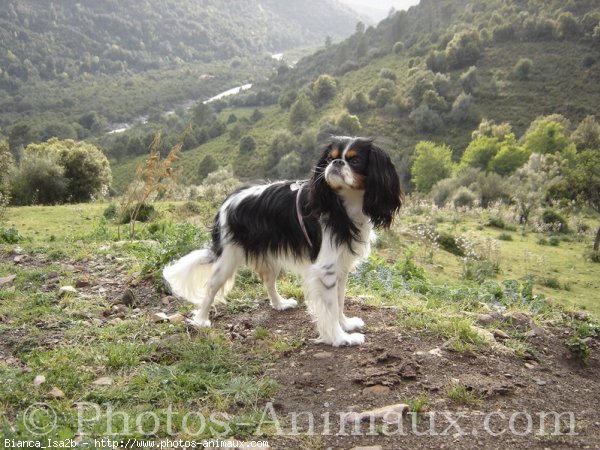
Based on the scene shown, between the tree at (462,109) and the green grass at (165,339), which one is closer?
the green grass at (165,339)

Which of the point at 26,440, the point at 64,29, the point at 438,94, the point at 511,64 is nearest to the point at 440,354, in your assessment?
the point at 26,440

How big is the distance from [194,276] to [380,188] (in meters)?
2.41

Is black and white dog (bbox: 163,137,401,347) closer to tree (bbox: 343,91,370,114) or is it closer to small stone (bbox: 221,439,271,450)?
small stone (bbox: 221,439,271,450)

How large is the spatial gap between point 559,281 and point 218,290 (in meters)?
14.3

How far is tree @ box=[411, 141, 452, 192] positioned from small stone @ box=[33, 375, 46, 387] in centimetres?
5450

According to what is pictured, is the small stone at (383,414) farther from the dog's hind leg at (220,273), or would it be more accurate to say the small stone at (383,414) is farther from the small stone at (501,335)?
the dog's hind leg at (220,273)

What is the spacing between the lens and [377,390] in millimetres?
3861

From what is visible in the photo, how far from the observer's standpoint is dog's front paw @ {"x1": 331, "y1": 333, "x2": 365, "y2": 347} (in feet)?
15.4

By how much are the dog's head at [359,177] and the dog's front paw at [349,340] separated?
1.09m

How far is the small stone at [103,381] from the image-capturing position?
3.98m

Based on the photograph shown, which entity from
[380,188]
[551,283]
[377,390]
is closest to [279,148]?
[551,283]

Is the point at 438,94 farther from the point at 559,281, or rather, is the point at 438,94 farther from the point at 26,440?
the point at 26,440

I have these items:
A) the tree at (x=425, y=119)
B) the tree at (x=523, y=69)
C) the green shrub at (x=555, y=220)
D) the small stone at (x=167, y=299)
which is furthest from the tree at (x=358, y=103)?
the small stone at (x=167, y=299)

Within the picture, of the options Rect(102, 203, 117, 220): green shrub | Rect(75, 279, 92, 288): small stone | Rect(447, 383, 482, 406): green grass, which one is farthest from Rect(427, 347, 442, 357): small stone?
Rect(102, 203, 117, 220): green shrub
